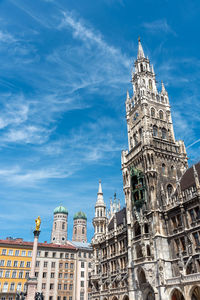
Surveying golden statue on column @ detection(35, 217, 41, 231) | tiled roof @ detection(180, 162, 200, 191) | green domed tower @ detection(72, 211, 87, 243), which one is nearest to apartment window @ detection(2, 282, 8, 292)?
golden statue on column @ detection(35, 217, 41, 231)

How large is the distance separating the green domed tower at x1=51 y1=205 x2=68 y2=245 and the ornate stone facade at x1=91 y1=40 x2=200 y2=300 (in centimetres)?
8946

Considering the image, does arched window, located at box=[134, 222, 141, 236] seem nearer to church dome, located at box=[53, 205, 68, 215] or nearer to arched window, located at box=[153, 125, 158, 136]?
arched window, located at box=[153, 125, 158, 136]

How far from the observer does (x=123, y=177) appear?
56.2m

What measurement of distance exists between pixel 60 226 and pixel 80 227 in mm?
15482

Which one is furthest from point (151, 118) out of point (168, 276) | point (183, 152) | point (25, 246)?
point (25, 246)

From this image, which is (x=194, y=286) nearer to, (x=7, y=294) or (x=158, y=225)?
(x=158, y=225)

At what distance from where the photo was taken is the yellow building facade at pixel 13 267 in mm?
67312

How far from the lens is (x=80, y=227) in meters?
164

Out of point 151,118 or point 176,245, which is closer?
point 176,245

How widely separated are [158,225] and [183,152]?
57.6ft

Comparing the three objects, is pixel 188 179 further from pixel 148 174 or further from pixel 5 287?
pixel 5 287

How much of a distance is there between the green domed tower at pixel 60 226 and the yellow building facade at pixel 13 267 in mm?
73160

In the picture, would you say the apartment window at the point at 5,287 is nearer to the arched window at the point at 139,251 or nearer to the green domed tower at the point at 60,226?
the arched window at the point at 139,251

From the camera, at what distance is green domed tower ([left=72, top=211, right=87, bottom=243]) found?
519ft
